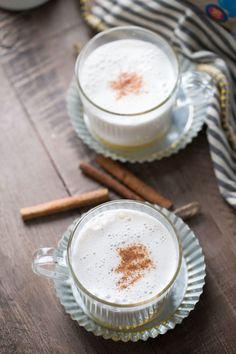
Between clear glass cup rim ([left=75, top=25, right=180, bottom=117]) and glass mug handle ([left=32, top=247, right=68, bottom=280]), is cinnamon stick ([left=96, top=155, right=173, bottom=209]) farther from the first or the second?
glass mug handle ([left=32, top=247, right=68, bottom=280])

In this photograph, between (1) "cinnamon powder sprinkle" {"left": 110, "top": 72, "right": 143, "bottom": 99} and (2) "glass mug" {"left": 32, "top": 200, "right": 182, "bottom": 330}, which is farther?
(1) "cinnamon powder sprinkle" {"left": 110, "top": 72, "right": 143, "bottom": 99}

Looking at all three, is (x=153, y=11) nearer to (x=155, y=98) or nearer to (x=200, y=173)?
(x=155, y=98)

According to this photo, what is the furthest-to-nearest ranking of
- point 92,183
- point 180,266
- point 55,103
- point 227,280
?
1. point 55,103
2. point 92,183
3. point 227,280
4. point 180,266

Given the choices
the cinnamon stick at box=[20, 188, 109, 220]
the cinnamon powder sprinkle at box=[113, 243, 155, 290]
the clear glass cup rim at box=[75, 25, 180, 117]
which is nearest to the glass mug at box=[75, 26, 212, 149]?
the clear glass cup rim at box=[75, 25, 180, 117]

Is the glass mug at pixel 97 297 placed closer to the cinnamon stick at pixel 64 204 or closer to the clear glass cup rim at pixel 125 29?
the cinnamon stick at pixel 64 204

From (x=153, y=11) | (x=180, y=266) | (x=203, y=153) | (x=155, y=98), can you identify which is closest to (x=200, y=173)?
(x=203, y=153)

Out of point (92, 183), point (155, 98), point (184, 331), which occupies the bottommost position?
point (184, 331)

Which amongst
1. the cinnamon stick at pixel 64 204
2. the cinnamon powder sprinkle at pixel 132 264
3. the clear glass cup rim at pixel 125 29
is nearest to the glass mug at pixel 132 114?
the clear glass cup rim at pixel 125 29

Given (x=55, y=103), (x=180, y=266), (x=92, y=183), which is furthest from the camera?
(x=55, y=103)
